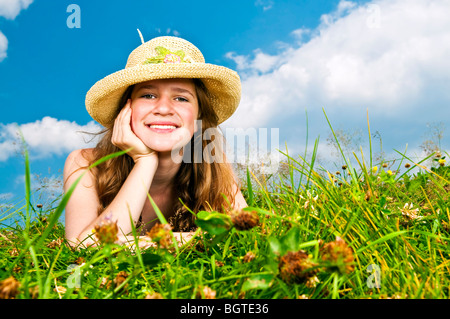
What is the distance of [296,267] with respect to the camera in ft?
3.46

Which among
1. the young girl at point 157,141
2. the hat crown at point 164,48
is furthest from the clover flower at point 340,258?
the hat crown at point 164,48

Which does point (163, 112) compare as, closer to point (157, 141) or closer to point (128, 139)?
point (157, 141)

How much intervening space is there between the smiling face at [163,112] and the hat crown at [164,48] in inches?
9.8

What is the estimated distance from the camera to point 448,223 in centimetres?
203

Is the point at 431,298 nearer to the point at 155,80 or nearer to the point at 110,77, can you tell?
the point at 155,80

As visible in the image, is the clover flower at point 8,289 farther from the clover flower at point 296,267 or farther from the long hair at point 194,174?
the long hair at point 194,174

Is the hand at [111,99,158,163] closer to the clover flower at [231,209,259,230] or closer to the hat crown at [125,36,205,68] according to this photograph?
the hat crown at [125,36,205,68]

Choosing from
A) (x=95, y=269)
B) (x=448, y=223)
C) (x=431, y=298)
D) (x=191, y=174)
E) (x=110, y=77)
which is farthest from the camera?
(x=191, y=174)

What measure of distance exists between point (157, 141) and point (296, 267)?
7.56 ft

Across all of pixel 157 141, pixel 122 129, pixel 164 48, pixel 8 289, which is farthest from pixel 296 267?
pixel 164 48

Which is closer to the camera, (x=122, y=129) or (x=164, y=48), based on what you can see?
(x=122, y=129)
